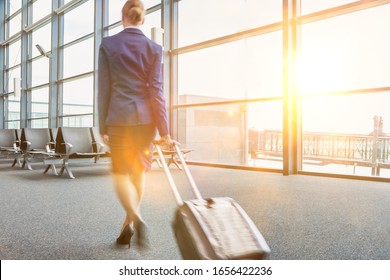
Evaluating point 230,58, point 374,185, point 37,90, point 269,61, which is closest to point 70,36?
point 37,90

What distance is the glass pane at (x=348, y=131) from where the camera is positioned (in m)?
4.64

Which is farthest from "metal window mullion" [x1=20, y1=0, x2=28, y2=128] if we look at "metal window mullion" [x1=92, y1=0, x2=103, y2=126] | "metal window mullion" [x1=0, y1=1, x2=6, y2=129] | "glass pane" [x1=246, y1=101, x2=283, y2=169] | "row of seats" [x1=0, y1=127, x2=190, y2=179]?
"glass pane" [x1=246, y1=101, x2=283, y2=169]

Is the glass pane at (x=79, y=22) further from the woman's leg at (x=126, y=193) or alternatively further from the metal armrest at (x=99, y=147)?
the woman's leg at (x=126, y=193)

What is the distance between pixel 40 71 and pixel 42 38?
122 centimetres

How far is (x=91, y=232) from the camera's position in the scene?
2109 millimetres

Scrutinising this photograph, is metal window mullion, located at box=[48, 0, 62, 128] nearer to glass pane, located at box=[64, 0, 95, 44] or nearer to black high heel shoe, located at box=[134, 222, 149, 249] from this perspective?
glass pane, located at box=[64, 0, 95, 44]

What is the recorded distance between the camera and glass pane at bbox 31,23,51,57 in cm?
1130

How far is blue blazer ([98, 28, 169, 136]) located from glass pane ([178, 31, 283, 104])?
13.5 feet

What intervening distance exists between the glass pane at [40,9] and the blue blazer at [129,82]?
1131cm

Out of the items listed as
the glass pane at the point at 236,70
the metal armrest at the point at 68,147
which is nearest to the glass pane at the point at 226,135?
the glass pane at the point at 236,70

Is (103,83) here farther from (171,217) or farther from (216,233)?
(171,217)

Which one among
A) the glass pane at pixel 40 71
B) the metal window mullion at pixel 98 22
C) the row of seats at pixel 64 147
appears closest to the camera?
the row of seats at pixel 64 147
